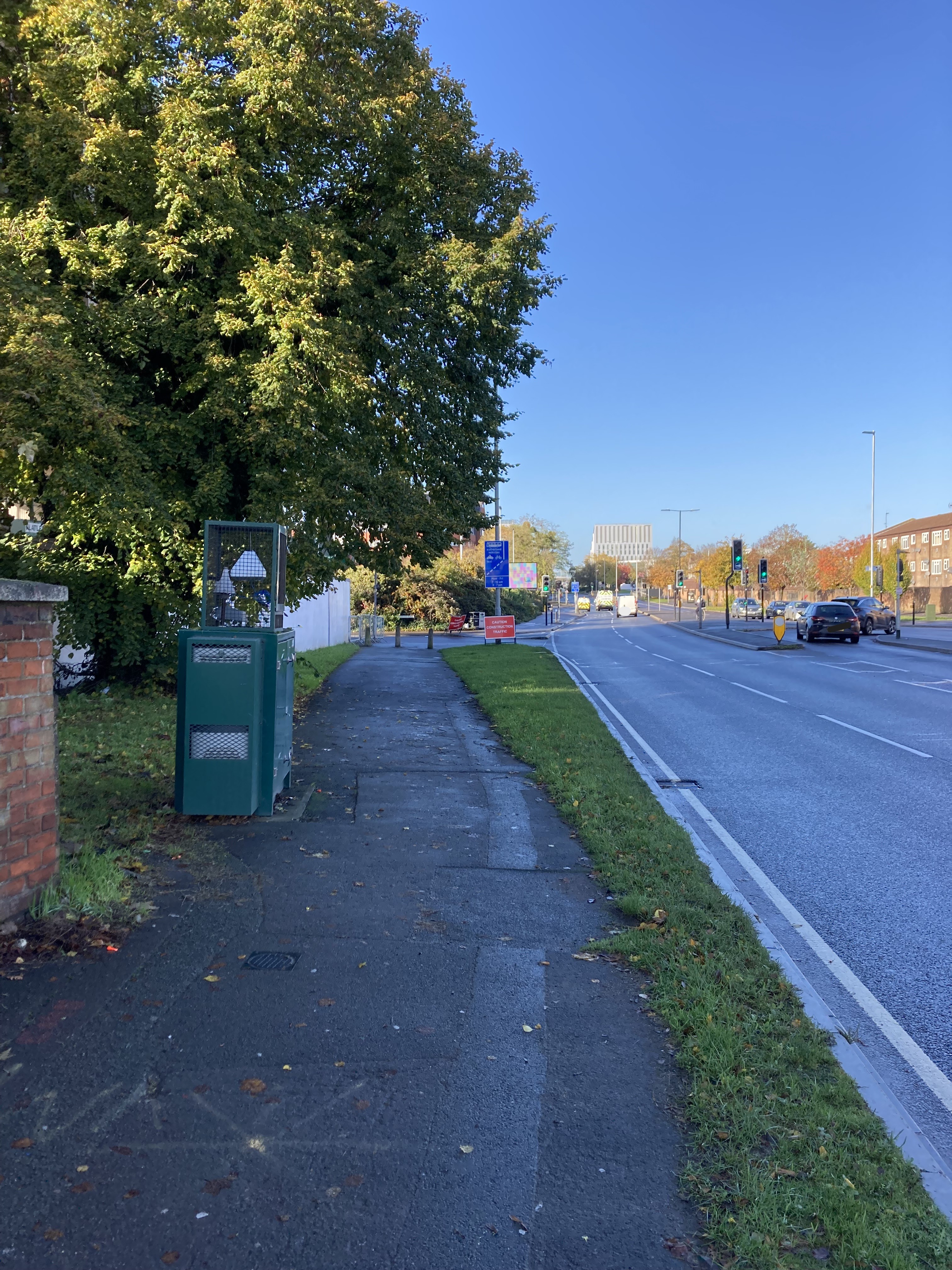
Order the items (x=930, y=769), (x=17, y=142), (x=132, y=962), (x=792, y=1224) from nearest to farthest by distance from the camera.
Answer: (x=792, y=1224)
(x=132, y=962)
(x=930, y=769)
(x=17, y=142)

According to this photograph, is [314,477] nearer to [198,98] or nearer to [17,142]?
[198,98]

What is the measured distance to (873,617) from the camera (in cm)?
4206

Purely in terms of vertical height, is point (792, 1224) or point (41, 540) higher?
point (41, 540)

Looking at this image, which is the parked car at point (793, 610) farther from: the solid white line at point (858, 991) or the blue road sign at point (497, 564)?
the solid white line at point (858, 991)

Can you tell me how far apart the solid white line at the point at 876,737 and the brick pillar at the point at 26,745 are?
31.3 ft

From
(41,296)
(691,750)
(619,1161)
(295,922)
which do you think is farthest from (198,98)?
(619,1161)

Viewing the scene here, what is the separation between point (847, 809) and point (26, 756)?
6830mm

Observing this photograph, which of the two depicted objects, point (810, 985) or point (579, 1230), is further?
point (810, 985)

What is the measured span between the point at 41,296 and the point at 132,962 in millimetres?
8909

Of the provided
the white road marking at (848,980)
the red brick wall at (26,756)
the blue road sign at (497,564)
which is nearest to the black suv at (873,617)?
the blue road sign at (497,564)

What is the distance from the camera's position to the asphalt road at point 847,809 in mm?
4508

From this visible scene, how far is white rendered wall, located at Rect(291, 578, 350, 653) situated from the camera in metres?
27.7

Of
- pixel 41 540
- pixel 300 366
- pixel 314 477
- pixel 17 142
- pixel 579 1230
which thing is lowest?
pixel 579 1230

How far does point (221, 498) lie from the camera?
1330 centimetres
